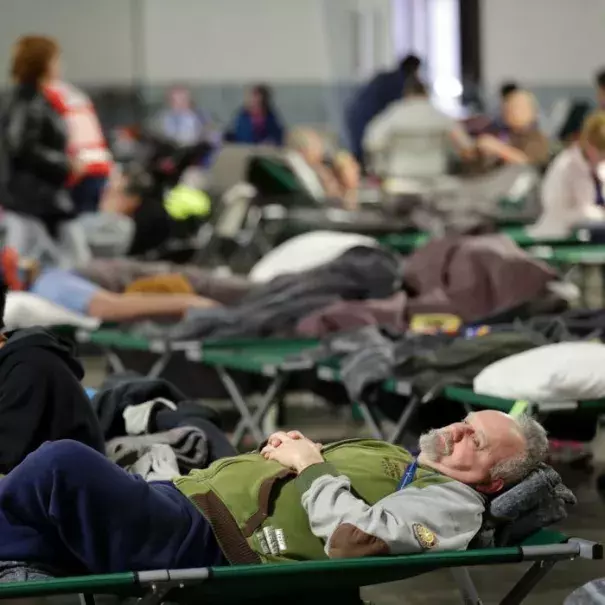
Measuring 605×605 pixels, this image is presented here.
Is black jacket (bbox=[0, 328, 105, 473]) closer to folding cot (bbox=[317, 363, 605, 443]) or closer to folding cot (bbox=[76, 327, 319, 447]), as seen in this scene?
folding cot (bbox=[317, 363, 605, 443])

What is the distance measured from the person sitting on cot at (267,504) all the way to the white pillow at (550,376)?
143cm

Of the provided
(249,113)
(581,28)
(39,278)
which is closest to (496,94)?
(581,28)

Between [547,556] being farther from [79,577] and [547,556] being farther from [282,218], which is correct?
[282,218]

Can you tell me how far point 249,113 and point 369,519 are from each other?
14198 millimetres

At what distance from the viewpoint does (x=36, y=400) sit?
3.96 m

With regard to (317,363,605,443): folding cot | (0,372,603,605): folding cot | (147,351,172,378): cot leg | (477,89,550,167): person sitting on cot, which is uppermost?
(0,372,603,605): folding cot

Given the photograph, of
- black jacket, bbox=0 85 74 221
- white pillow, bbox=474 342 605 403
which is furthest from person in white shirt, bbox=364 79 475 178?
white pillow, bbox=474 342 605 403

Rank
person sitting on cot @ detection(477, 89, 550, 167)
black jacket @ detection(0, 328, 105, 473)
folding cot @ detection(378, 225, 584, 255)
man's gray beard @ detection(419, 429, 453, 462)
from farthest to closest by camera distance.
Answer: person sitting on cot @ detection(477, 89, 550, 167)
folding cot @ detection(378, 225, 584, 255)
black jacket @ detection(0, 328, 105, 473)
man's gray beard @ detection(419, 429, 453, 462)

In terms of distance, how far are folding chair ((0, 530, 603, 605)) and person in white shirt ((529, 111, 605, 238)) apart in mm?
6271

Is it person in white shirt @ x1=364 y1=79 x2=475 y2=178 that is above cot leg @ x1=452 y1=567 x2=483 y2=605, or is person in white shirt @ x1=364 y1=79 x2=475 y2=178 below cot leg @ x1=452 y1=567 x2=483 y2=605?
below

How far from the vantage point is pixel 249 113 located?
57.1 ft

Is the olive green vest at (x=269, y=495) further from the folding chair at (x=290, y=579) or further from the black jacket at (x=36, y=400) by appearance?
the black jacket at (x=36, y=400)

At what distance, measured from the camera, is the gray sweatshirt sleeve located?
3379 millimetres

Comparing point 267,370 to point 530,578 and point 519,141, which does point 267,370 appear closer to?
point 530,578
